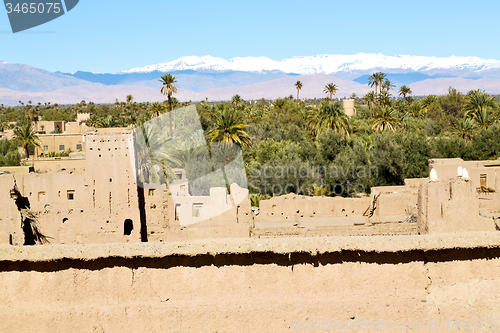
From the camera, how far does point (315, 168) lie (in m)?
31.9

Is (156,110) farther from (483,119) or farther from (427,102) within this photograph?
(427,102)

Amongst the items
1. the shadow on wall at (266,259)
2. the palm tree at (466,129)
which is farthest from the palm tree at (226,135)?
the shadow on wall at (266,259)

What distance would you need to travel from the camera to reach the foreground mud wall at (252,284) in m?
5.01

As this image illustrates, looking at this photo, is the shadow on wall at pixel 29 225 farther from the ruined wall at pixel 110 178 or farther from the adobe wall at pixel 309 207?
the adobe wall at pixel 309 207

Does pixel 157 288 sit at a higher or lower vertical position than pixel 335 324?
higher

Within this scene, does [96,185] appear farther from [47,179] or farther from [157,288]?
[157,288]

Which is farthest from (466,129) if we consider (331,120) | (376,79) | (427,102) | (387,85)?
(387,85)

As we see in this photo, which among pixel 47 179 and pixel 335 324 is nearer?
pixel 335 324

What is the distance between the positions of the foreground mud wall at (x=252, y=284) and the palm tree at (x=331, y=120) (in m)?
32.8

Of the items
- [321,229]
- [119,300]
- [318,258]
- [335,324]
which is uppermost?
[318,258]

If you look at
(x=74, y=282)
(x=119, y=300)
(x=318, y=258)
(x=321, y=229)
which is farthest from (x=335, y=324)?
(x=321, y=229)

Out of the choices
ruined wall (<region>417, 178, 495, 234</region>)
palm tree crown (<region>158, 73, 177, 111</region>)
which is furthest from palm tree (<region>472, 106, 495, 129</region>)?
ruined wall (<region>417, 178, 495, 234</region>)

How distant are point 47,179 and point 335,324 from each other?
17.6 metres

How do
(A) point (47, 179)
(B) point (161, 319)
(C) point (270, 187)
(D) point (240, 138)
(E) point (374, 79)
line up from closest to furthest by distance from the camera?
(B) point (161, 319)
(A) point (47, 179)
(C) point (270, 187)
(D) point (240, 138)
(E) point (374, 79)
